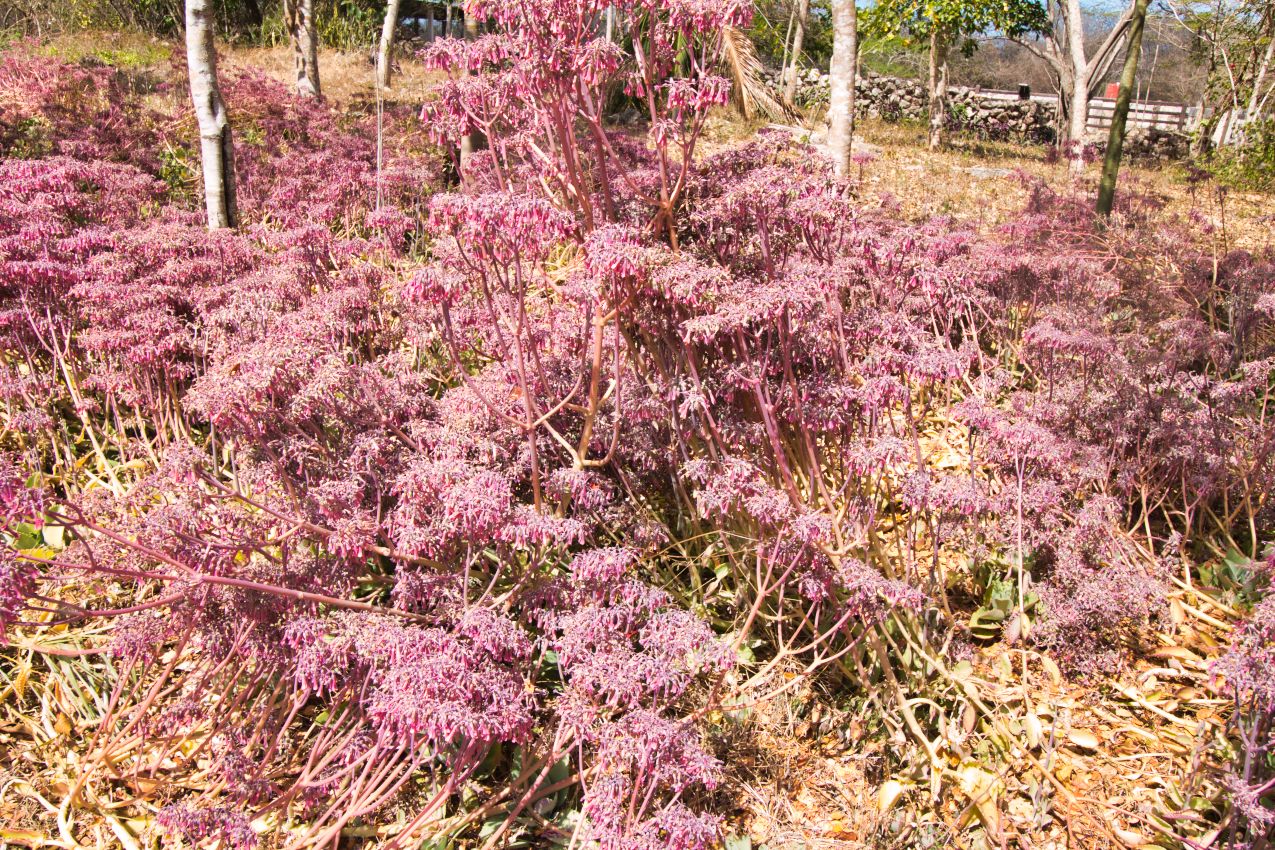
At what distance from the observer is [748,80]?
6.50 meters

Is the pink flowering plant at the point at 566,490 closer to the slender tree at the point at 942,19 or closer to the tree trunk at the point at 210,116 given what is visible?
the tree trunk at the point at 210,116

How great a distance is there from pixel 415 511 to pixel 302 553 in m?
0.51

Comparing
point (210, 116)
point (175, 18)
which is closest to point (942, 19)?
point (210, 116)

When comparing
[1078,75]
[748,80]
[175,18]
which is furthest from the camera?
[175,18]

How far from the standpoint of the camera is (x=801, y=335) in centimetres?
265

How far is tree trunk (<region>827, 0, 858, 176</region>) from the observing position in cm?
514

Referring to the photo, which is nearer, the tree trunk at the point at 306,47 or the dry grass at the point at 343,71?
the tree trunk at the point at 306,47

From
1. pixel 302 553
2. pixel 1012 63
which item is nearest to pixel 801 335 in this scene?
pixel 302 553

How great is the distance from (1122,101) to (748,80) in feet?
8.43

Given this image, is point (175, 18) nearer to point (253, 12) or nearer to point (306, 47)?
point (253, 12)

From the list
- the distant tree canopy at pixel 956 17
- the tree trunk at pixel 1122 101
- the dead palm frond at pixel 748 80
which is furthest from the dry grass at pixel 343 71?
the tree trunk at pixel 1122 101

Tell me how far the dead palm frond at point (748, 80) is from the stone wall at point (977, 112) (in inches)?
524

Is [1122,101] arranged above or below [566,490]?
above

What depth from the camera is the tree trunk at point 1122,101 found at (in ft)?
16.4
